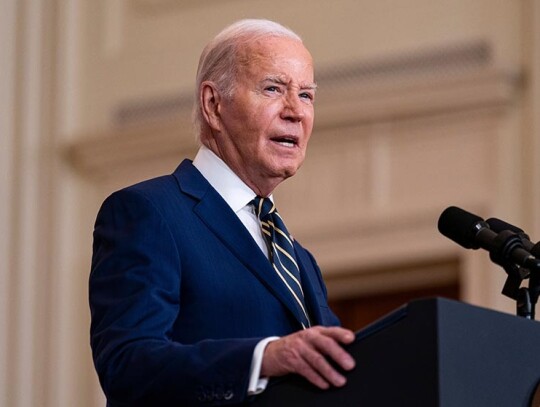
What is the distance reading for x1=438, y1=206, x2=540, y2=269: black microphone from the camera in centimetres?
249

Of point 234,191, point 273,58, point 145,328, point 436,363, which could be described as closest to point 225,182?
point 234,191

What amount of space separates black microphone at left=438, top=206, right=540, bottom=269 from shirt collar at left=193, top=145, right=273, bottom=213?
1.13 feet

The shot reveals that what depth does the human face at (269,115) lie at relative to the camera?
2.77 m

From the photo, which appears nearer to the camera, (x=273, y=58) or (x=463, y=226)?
(x=463, y=226)

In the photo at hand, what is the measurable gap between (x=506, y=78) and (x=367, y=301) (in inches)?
47.4

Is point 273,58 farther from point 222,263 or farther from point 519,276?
point 519,276

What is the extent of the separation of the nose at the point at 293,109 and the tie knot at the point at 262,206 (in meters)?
0.15

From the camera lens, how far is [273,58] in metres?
2.79

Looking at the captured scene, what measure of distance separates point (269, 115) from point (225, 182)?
0.15 m

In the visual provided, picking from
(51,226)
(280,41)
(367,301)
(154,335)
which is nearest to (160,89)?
(51,226)

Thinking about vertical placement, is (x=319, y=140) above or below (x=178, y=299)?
below

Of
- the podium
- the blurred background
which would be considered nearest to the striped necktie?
the podium

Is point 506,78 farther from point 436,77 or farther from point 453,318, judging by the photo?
point 453,318

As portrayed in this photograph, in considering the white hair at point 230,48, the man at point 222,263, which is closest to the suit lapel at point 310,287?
the man at point 222,263
